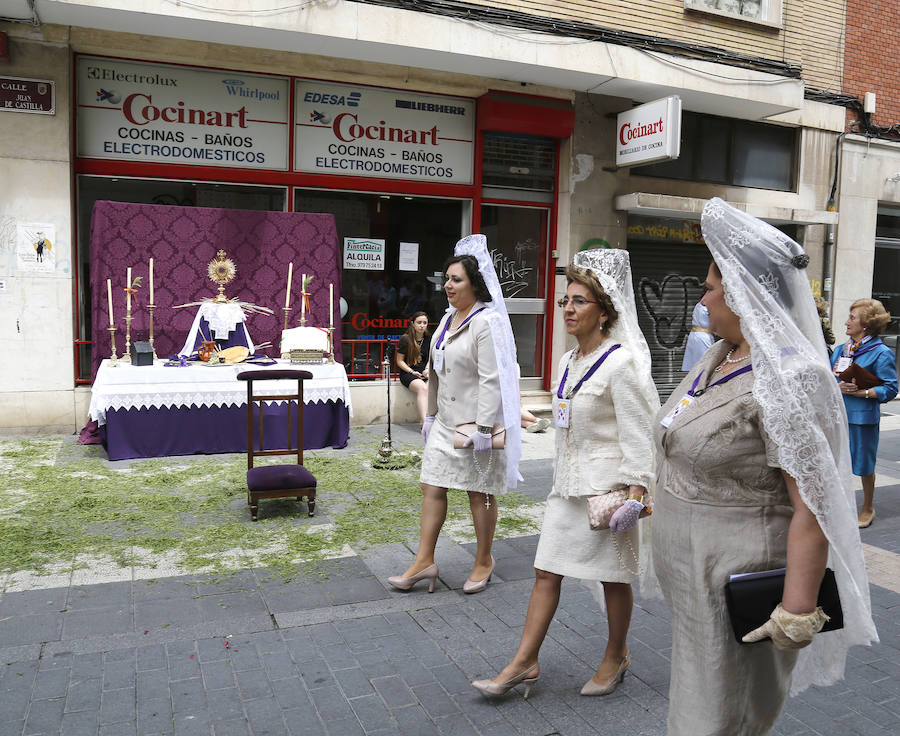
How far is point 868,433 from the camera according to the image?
6.86 metres

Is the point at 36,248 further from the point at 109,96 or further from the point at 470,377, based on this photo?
the point at 470,377

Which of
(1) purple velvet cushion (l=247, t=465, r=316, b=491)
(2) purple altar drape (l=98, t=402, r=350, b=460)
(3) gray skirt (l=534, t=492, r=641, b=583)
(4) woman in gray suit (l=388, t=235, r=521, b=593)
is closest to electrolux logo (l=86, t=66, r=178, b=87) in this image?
(2) purple altar drape (l=98, t=402, r=350, b=460)

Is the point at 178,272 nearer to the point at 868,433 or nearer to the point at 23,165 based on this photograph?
the point at 23,165

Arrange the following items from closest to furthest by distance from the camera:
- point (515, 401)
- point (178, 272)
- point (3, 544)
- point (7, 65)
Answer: point (515, 401) → point (3, 544) → point (7, 65) → point (178, 272)

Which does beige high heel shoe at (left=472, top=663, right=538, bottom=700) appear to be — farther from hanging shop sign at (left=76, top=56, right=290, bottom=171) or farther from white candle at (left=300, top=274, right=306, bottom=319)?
hanging shop sign at (left=76, top=56, right=290, bottom=171)

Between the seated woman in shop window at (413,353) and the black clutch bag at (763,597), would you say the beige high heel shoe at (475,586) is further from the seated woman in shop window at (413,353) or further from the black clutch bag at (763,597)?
the seated woman in shop window at (413,353)

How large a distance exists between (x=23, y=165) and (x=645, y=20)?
8.53m

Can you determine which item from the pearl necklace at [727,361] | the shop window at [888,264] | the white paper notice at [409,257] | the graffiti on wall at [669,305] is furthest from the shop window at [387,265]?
the shop window at [888,264]

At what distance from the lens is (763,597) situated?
7.79 feet

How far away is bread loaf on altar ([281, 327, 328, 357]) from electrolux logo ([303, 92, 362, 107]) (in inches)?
123

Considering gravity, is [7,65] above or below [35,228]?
above

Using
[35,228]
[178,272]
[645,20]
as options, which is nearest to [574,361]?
[178,272]

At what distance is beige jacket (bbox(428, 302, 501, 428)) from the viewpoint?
4703mm

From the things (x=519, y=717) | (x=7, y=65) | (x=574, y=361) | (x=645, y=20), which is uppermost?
(x=645, y=20)
